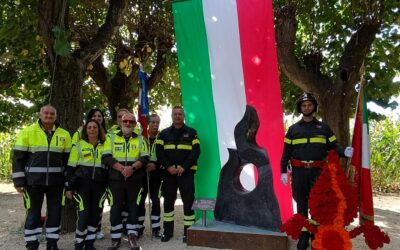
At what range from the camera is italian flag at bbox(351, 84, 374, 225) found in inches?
188

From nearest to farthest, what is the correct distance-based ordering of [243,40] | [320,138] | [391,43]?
[320,138]
[243,40]
[391,43]

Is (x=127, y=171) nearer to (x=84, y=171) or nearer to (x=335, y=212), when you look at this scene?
(x=84, y=171)

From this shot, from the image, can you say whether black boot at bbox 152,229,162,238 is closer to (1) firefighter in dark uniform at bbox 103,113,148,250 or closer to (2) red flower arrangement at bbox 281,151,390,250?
(1) firefighter in dark uniform at bbox 103,113,148,250

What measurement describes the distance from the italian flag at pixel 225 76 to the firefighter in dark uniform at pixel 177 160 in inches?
18.1

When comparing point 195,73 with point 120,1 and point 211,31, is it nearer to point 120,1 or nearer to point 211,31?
point 211,31

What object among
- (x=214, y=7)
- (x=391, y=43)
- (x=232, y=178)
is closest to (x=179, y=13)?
(x=214, y=7)

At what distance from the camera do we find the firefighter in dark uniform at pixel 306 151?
16.6 feet

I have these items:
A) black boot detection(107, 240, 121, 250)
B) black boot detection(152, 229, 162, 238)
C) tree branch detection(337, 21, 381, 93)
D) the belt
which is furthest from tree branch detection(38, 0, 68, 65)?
tree branch detection(337, 21, 381, 93)

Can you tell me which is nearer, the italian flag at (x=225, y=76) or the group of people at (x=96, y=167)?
the group of people at (x=96, y=167)

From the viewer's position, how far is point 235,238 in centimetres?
507

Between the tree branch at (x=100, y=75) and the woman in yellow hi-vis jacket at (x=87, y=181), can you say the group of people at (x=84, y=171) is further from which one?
the tree branch at (x=100, y=75)

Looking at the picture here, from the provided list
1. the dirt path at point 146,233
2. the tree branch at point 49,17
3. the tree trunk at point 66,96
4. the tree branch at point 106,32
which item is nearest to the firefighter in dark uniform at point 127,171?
the dirt path at point 146,233

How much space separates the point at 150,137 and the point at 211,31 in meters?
1.86

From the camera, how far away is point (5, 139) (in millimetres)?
16312
